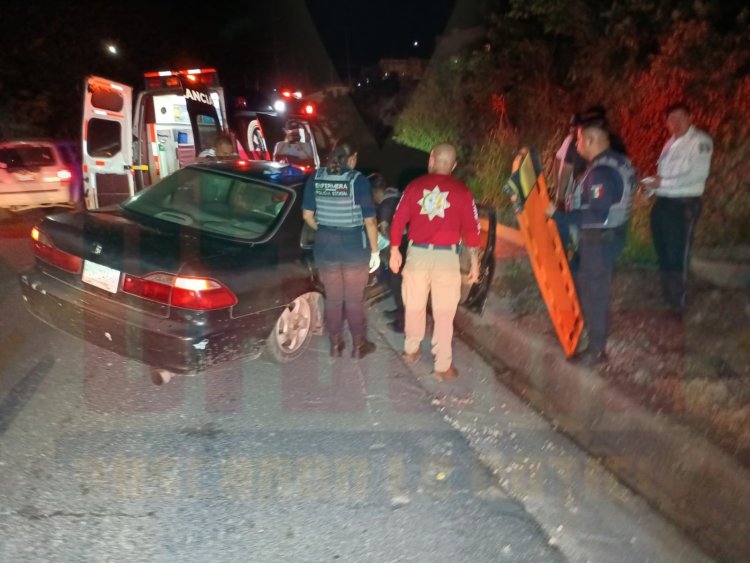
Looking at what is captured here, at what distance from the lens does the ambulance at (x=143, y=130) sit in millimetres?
10203

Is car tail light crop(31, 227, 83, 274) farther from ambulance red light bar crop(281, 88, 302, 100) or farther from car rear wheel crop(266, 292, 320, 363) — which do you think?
ambulance red light bar crop(281, 88, 302, 100)

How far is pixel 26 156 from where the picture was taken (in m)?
11.9

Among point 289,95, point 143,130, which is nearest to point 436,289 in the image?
point 143,130

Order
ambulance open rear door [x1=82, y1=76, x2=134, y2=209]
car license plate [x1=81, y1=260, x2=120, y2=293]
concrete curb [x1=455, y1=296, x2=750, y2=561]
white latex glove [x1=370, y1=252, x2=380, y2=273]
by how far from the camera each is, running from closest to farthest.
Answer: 1. concrete curb [x1=455, y1=296, x2=750, y2=561]
2. car license plate [x1=81, y1=260, x2=120, y2=293]
3. white latex glove [x1=370, y1=252, x2=380, y2=273]
4. ambulance open rear door [x1=82, y1=76, x2=134, y2=209]

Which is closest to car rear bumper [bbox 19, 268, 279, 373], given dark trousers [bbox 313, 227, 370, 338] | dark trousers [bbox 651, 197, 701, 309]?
dark trousers [bbox 313, 227, 370, 338]

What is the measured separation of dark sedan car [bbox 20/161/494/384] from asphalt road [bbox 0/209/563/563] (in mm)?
398

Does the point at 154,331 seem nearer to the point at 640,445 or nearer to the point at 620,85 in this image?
the point at 640,445

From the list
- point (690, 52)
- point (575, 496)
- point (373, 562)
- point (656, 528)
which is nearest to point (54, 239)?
point (373, 562)

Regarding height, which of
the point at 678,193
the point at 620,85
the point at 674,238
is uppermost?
the point at 620,85

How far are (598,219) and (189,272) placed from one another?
8.65 ft

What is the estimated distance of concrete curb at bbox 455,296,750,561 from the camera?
353cm

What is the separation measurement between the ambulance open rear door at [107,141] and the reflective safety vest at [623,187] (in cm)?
731

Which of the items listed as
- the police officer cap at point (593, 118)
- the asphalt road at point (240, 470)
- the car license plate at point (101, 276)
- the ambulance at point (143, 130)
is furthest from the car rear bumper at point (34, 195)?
the police officer cap at point (593, 118)

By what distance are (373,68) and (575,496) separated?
44251mm
